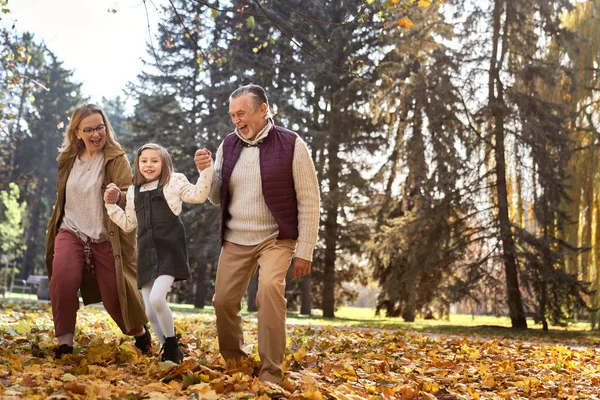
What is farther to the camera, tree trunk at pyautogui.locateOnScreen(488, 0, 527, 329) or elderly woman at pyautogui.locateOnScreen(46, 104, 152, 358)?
tree trunk at pyautogui.locateOnScreen(488, 0, 527, 329)

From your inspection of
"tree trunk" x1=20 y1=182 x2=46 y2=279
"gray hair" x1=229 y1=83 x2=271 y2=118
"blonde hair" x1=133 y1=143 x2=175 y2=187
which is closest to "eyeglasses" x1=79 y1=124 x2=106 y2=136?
"blonde hair" x1=133 y1=143 x2=175 y2=187

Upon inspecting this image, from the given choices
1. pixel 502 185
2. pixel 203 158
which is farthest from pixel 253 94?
pixel 502 185

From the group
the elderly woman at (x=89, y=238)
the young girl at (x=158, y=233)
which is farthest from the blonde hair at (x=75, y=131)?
the young girl at (x=158, y=233)

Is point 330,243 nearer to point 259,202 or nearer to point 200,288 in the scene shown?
point 200,288

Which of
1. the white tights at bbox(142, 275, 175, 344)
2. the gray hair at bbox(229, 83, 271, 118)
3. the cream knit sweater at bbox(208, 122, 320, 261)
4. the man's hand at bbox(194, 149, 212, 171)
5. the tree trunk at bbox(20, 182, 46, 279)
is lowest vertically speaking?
the white tights at bbox(142, 275, 175, 344)

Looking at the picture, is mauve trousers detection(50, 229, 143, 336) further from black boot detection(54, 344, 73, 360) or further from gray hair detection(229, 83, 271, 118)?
gray hair detection(229, 83, 271, 118)

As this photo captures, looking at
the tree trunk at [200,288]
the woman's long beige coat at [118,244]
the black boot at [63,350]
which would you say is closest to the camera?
the black boot at [63,350]

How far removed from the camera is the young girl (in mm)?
5418

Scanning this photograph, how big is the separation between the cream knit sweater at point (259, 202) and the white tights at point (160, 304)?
61 centimetres

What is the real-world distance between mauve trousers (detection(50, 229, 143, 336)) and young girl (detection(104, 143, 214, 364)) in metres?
0.36

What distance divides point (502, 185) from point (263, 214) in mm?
14288

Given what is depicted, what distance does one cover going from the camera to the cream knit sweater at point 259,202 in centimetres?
496

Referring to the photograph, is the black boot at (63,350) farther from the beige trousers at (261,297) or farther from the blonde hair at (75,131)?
the blonde hair at (75,131)

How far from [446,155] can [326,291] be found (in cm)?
792
